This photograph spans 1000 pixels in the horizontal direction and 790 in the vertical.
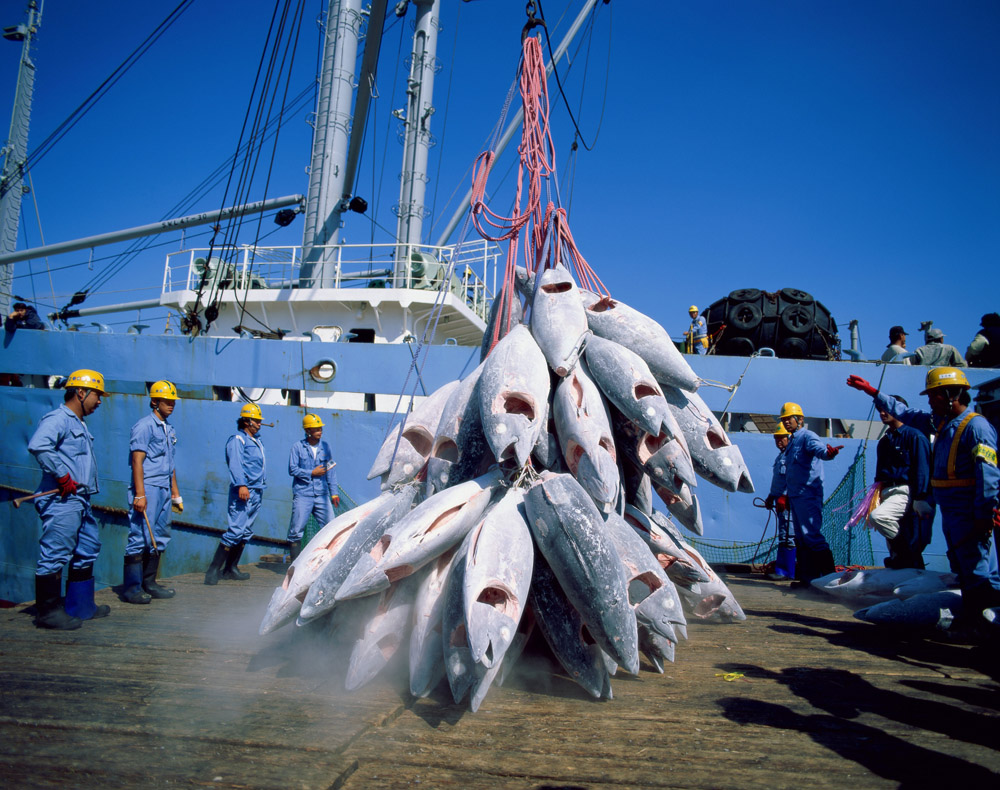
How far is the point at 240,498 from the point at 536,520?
4194mm

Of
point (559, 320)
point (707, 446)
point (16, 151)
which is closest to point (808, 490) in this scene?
point (707, 446)

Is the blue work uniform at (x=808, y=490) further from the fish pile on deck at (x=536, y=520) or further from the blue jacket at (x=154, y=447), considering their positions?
the blue jacket at (x=154, y=447)

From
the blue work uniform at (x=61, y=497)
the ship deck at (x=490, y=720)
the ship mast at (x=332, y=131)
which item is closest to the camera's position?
the ship deck at (x=490, y=720)

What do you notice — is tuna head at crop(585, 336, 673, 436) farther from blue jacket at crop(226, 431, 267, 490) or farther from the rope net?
the rope net

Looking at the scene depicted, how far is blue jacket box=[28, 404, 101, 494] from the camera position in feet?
13.1

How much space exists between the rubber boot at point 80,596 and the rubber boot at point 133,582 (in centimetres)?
46

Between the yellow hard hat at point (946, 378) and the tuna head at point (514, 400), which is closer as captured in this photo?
the tuna head at point (514, 400)

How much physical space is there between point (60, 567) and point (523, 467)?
3.35 m

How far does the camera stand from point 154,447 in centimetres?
504

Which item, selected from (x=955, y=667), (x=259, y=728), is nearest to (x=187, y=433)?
(x=259, y=728)

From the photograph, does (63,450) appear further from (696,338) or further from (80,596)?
(696,338)

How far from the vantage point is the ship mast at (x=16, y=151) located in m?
18.9

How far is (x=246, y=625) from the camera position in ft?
13.3

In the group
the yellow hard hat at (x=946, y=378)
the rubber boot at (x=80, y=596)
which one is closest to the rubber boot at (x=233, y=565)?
the rubber boot at (x=80, y=596)
